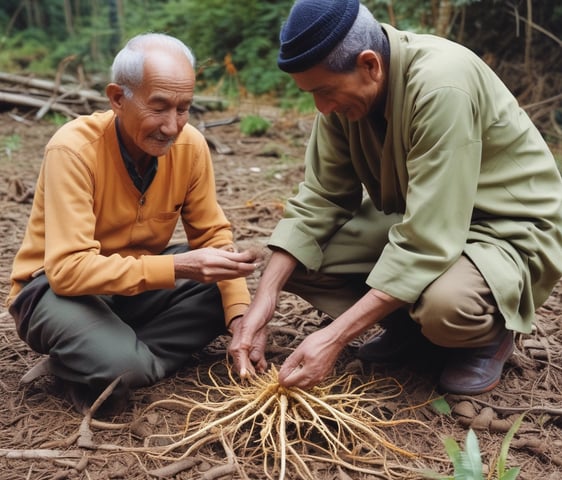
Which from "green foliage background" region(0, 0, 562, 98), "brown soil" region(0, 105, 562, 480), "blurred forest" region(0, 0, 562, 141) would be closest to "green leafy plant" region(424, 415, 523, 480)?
"brown soil" region(0, 105, 562, 480)

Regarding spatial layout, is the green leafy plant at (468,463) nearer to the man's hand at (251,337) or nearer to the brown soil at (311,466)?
the brown soil at (311,466)

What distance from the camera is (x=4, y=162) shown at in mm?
6547

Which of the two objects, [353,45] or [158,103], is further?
[158,103]

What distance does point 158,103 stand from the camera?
8.12 feet

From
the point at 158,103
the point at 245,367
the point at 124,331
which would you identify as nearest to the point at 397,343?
the point at 245,367

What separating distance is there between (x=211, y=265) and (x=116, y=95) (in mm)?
716

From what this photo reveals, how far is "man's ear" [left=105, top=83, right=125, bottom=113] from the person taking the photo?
249 cm


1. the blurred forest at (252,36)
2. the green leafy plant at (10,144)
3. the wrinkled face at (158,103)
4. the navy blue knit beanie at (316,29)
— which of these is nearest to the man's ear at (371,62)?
the navy blue knit beanie at (316,29)

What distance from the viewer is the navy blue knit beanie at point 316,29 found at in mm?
2297

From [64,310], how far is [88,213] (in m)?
0.38

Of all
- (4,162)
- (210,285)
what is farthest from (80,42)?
(210,285)

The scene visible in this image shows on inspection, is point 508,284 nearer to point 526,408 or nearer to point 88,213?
point 526,408

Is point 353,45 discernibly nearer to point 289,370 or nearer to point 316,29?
point 316,29

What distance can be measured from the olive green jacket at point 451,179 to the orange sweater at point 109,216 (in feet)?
1.21
